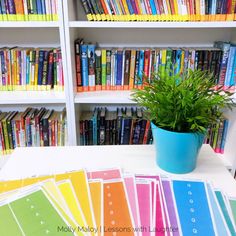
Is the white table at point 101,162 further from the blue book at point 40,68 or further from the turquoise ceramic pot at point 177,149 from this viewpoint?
the blue book at point 40,68

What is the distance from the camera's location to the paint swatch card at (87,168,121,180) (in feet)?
2.47

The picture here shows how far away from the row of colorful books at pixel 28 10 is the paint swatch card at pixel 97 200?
0.89 meters

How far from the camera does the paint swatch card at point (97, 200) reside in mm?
603

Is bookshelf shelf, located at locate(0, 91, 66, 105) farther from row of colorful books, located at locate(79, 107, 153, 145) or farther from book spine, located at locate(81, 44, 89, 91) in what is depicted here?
row of colorful books, located at locate(79, 107, 153, 145)

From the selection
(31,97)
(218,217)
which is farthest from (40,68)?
(218,217)

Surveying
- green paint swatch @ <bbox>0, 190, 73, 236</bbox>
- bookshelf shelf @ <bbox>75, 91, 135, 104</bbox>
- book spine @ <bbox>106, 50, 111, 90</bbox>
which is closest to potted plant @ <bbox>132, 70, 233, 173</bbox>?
green paint swatch @ <bbox>0, 190, 73, 236</bbox>

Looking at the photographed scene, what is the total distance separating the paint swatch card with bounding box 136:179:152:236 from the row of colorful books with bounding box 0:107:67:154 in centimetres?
90

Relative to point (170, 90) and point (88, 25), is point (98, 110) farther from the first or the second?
point (170, 90)

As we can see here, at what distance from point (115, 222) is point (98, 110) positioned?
1.09 meters

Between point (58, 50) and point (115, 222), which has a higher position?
point (58, 50)

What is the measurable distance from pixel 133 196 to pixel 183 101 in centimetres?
29

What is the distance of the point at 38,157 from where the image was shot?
881mm

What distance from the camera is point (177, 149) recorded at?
745mm

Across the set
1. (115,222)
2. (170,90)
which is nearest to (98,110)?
(170,90)
